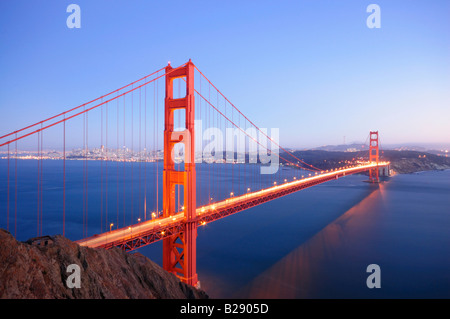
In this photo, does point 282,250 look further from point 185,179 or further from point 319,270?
point 185,179

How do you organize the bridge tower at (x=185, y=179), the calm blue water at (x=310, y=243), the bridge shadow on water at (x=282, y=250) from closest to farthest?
the bridge tower at (x=185, y=179), the bridge shadow on water at (x=282, y=250), the calm blue water at (x=310, y=243)

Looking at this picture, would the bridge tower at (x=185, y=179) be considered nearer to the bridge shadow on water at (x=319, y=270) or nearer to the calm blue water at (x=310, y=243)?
the calm blue water at (x=310, y=243)

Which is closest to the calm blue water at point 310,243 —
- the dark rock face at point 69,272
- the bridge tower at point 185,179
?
the bridge tower at point 185,179

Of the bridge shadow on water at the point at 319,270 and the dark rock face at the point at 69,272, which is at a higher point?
the dark rock face at the point at 69,272

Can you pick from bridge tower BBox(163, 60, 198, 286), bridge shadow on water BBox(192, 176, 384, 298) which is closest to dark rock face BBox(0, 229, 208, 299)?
bridge tower BBox(163, 60, 198, 286)

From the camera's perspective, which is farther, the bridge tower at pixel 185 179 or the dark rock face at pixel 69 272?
the bridge tower at pixel 185 179

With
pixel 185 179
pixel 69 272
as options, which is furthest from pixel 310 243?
pixel 69 272

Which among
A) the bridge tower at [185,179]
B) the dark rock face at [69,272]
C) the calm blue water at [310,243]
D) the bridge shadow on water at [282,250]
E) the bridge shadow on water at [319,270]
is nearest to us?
the dark rock face at [69,272]
